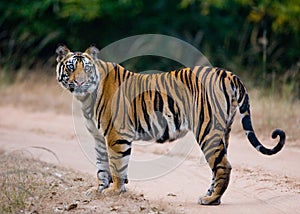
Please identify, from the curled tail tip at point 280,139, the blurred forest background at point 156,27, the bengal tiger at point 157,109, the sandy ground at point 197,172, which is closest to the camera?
the curled tail tip at point 280,139

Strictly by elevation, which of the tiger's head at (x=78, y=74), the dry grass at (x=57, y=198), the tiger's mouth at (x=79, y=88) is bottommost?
the dry grass at (x=57, y=198)

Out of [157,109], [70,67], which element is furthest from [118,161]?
[70,67]

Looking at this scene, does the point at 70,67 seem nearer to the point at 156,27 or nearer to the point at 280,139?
A: the point at 280,139

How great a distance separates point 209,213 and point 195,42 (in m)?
11.8

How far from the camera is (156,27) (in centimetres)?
1838

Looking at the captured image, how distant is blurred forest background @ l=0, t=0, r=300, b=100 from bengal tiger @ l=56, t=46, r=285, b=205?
29.6 feet

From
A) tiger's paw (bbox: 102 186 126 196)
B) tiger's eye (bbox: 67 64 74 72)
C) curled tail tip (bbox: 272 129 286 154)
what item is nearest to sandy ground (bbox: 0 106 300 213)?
tiger's paw (bbox: 102 186 126 196)

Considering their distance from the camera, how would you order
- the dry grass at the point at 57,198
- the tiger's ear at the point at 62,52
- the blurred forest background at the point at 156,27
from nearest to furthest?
the dry grass at the point at 57,198 < the tiger's ear at the point at 62,52 < the blurred forest background at the point at 156,27

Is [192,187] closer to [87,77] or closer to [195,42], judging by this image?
[87,77]

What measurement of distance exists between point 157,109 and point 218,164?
2.92 feet

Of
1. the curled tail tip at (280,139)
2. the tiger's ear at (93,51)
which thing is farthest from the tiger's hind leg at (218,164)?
the tiger's ear at (93,51)

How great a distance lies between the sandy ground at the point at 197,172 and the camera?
7.24 meters

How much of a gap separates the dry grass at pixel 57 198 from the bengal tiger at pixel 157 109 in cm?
30

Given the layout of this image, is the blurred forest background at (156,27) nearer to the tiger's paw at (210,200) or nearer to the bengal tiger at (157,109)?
the bengal tiger at (157,109)
